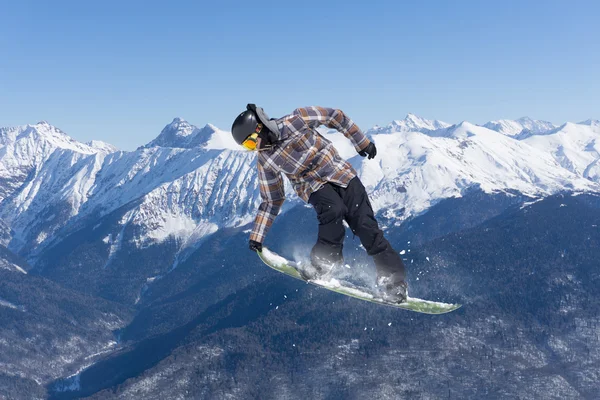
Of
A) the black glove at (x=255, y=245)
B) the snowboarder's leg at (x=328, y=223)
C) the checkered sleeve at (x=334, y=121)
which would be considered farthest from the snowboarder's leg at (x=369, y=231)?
the black glove at (x=255, y=245)

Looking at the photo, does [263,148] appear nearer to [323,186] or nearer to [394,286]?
[323,186]

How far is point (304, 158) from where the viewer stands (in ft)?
34.0

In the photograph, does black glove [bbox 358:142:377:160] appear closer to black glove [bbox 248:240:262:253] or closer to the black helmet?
the black helmet

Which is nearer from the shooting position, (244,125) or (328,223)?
(244,125)

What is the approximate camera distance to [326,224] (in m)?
10.5

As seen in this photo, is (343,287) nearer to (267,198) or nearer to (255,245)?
(255,245)

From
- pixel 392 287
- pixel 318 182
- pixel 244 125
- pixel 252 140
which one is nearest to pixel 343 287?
pixel 392 287

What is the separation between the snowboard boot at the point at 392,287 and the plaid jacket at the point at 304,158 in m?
2.19

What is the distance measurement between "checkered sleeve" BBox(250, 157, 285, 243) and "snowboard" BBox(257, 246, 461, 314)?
56 cm

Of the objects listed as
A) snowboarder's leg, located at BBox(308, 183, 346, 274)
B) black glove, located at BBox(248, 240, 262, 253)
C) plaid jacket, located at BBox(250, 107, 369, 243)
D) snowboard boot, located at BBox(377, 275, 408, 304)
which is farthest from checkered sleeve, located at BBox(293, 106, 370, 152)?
snowboard boot, located at BBox(377, 275, 408, 304)

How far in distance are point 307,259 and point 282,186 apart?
1.85 metres

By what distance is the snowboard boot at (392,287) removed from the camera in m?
11.2

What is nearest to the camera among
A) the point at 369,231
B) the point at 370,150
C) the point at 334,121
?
the point at 369,231

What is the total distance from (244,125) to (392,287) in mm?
4492
